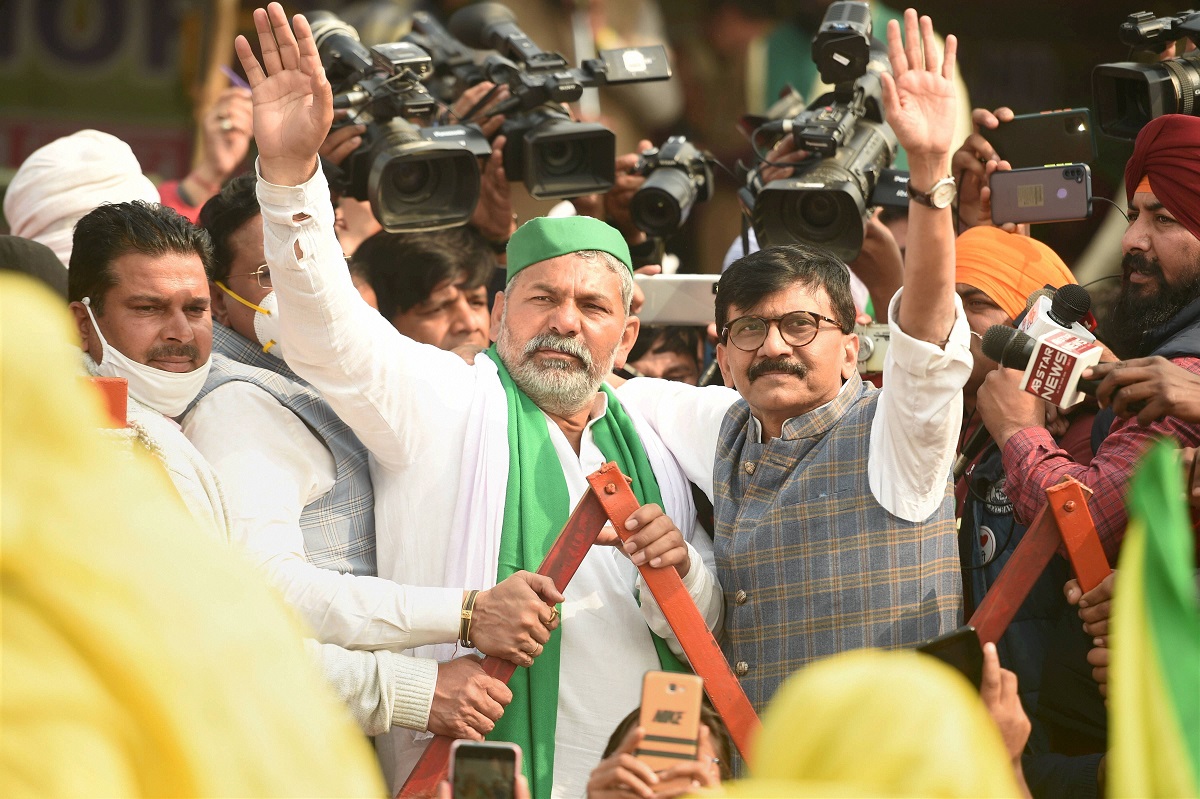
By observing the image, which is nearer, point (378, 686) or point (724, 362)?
point (378, 686)

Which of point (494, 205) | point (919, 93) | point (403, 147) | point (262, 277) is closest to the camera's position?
point (919, 93)

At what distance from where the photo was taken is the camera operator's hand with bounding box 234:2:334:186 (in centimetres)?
315

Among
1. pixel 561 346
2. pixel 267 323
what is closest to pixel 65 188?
pixel 267 323

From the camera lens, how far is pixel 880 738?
130cm

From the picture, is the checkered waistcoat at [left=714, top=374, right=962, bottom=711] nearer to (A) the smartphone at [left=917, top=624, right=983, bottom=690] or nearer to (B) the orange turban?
(A) the smartphone at [left=917, top=624, right=983, bottom=690]

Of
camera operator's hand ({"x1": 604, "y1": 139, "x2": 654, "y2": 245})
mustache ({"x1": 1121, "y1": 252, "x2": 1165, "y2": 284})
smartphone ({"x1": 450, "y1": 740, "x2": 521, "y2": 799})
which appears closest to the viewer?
smartphone ({"x1": 450, "y1": 740, "x2": 521, "y2": 799})

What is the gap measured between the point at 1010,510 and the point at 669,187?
1603mm

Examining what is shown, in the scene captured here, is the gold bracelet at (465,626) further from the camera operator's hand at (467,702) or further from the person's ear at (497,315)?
the person's ear at (497,315)

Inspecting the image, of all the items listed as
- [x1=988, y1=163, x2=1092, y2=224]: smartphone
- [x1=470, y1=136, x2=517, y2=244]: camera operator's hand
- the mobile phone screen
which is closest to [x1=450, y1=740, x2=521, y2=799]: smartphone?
the mobile phone screen

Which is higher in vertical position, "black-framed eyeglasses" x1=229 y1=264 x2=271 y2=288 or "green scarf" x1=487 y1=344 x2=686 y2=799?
"black-framed eyeglasses" x1=229 y1=264 x2=271 y2=288

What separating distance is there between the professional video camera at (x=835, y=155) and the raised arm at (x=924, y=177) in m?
0.90

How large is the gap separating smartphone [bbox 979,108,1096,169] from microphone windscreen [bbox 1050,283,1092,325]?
35.4 inches

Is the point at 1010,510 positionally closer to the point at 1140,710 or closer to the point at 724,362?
the point at 724,362

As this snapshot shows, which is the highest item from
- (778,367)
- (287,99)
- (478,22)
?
(287,99)
